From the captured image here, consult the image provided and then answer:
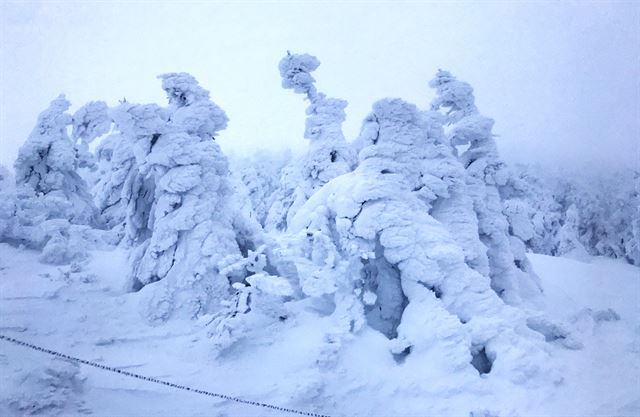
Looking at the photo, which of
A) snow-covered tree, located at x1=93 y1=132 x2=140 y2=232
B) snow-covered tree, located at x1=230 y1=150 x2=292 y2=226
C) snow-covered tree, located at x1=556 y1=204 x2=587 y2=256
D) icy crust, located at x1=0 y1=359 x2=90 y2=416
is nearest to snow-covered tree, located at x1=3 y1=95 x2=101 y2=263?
snow-covered tree, located at x1=93 y1=132 x2=140 y2=232

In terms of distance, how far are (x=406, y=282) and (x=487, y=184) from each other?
517cm

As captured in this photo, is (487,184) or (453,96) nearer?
(487,184)

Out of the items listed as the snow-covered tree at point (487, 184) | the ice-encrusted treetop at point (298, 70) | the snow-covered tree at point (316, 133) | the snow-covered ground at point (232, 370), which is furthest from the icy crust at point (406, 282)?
the ice-encrusted treetop at point (298, 70)

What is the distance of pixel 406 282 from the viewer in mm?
7465

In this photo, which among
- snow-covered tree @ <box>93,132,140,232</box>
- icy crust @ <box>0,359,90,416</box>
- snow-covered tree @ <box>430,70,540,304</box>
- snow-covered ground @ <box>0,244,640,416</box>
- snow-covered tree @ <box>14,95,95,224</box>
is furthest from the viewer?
snow-covered tree @ <box>14,95,95,224</box>

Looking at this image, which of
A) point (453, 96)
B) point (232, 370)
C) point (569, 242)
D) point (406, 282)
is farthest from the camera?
point (569, 242)

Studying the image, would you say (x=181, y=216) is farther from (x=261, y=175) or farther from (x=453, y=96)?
(x=261, y=175)


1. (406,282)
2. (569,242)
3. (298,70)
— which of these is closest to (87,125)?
(298,70)

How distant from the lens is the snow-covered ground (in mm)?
5512

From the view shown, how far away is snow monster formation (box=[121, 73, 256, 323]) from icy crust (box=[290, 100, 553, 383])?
5.67 ft

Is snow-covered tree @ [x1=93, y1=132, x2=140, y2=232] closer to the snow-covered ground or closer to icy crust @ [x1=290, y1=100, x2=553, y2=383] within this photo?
the snow-covered ground

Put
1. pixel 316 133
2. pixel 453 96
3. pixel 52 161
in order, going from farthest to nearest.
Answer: pixel 52 161, pixel 316 133, pixel 453 96

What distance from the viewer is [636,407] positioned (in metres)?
6.06

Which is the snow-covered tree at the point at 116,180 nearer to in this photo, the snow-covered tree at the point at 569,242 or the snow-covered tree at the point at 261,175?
the snow-covered tree at the point at 261,175
